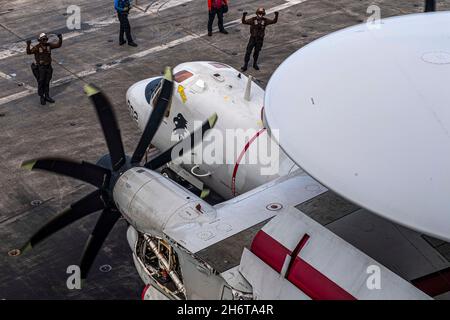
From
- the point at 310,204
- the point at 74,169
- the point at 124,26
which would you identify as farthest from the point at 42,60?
the point at 310,204

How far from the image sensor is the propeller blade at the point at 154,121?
15512 mm

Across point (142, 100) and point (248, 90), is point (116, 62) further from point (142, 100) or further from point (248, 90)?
point (248, 90)

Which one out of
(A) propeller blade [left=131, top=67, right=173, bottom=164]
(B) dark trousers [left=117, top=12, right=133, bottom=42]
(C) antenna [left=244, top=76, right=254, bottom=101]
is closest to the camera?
(A) propeller blade [left=131, top=67, right=173, bottom=164]

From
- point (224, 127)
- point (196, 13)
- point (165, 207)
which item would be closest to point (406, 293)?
point (165, 207)

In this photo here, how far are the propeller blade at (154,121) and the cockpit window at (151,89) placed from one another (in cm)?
378

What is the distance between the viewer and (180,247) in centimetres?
1314

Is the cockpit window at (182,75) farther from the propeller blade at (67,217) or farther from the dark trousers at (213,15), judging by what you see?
the dark trousers at (213,15)

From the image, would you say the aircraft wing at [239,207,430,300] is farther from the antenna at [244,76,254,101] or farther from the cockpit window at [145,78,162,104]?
the cockpit window at [145,78,162,104]

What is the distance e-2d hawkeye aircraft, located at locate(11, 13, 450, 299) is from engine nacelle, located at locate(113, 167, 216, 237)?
0.08 feet

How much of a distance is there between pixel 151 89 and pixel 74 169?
19.0ft

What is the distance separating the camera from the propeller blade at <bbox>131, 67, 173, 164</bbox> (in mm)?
15512

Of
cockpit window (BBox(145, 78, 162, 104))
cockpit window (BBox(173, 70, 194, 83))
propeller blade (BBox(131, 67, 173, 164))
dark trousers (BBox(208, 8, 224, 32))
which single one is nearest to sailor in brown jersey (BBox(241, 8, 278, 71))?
dark trousers (BBox(208, 8, 224, 32))
